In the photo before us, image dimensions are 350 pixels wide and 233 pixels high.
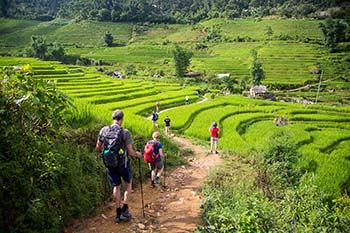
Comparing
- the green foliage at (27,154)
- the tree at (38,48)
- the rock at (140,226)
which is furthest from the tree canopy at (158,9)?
the rock at (140,226)

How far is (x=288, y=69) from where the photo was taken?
217ft

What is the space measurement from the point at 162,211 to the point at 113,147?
184 cm

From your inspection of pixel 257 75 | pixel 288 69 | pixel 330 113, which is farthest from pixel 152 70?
pixel 330 113

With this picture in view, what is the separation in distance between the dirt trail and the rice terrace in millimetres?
27

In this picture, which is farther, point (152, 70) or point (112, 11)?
point (112, 11)

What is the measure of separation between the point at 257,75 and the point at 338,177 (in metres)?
41.6

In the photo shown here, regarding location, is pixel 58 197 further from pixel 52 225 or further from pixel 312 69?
pixel 312 69

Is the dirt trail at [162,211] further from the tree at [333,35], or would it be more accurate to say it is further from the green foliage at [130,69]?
the tree at [333,35]

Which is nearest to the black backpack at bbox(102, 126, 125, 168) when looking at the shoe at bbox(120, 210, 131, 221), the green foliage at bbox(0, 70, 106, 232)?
the green foliage at bbox(0, 70, 106, 232)

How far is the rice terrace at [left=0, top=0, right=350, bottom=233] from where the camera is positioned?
5082mm

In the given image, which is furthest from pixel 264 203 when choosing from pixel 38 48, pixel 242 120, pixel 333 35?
pixel 333 35

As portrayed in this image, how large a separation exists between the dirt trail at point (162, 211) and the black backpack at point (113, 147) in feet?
3.42

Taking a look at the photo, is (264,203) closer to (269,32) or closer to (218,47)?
(218,47)

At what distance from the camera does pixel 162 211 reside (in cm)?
702
